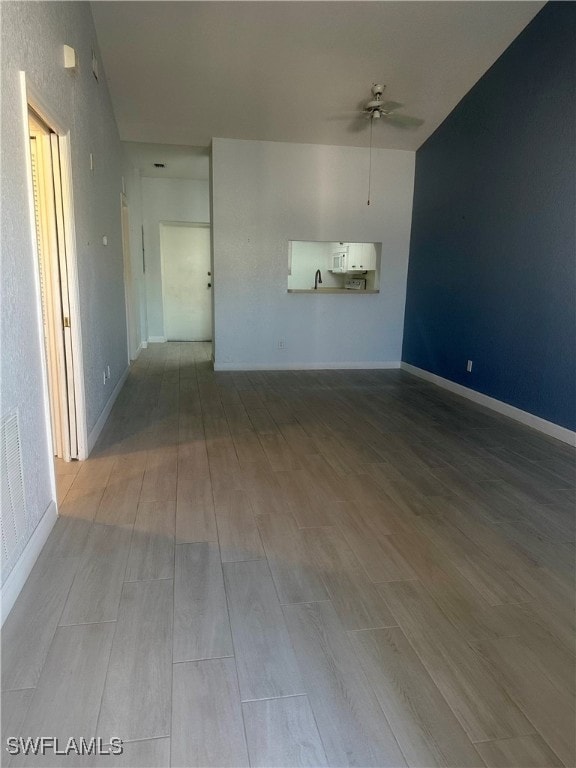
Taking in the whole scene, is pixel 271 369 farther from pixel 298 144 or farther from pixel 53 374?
pixel 53 374

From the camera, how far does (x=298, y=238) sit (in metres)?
5.79

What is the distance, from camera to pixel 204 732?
4.00 ft

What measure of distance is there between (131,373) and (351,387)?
269cm

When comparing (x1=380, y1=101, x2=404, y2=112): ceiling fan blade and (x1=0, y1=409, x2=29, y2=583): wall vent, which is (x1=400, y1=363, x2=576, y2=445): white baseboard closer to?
(x1=380, y1=101, x2=404, y2=112): ceiling fan blade

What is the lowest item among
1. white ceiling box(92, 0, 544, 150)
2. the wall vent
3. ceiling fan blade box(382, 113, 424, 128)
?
the wall vent

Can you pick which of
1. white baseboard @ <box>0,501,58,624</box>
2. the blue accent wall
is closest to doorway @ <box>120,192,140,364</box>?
the blue accent wall

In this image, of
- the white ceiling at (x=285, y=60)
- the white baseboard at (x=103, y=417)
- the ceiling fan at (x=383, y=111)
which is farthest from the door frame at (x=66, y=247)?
the ceiling fan at (x=383, y=111)

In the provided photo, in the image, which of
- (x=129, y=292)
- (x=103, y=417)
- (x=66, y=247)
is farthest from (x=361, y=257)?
(x=66, y=247)

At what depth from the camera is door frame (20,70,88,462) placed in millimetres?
2002

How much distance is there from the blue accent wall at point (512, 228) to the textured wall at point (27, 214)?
352 cm

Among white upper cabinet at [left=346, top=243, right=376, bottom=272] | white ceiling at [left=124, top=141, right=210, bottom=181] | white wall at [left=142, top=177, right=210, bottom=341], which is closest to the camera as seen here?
white ceiling at [left=124, top=141, right=210, bottom=181]

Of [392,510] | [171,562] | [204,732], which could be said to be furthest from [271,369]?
[204,732]

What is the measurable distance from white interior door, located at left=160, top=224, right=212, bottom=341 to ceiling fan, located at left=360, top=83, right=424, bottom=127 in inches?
161

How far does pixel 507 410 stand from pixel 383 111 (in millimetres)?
3097
